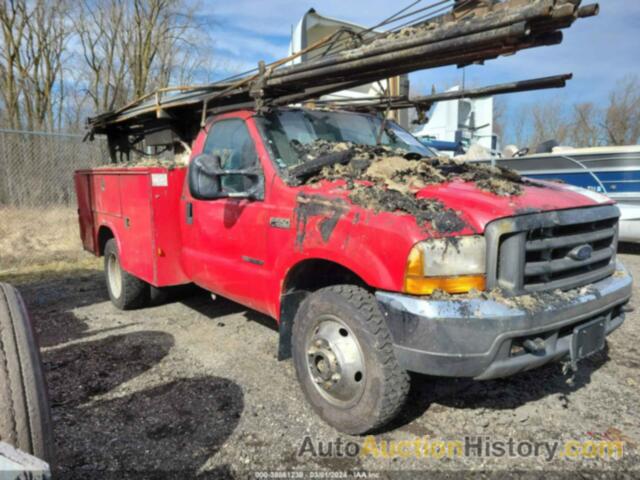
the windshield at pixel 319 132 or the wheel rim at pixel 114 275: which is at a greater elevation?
the windshield at pixel 319 132

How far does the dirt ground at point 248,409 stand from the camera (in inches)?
105

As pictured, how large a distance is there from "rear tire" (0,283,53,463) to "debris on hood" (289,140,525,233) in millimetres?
1792

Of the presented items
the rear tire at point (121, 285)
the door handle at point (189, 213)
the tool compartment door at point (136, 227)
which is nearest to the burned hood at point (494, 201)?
the door handle at point (189, 213)

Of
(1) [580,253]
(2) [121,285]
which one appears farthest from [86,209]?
(1) [580,253]

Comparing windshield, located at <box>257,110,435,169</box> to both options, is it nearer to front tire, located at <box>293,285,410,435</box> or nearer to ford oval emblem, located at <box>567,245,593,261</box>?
A: front tire, located at <box>293,285,410,435</box>

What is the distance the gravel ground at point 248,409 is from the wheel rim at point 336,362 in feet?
0.94

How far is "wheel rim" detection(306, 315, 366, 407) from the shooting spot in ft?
9.12

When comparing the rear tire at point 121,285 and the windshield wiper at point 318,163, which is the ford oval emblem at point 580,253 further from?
the rear tire at point 121,285

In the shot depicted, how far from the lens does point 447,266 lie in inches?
95.7

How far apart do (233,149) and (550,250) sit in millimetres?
2518

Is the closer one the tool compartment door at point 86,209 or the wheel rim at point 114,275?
the wheel rim at point 114,275

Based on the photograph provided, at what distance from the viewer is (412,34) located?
2.81 m

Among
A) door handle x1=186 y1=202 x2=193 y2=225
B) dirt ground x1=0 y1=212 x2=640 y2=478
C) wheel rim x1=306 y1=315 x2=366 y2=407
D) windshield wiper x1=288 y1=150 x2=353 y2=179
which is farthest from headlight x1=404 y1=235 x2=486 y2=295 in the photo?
door handle x1=186 y1=202 x2=193 y2=225

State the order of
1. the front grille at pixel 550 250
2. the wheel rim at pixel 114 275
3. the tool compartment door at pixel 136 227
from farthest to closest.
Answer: the wheel rim at pixel 114 275, the tool compartment door at pixel 136 227, the front grille at pixel 550 250
